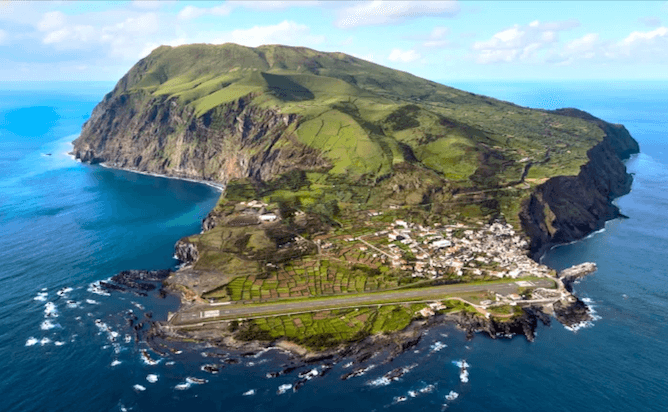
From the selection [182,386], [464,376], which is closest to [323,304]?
[464,376]

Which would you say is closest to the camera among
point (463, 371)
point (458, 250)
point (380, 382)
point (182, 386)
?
point (182, 386)

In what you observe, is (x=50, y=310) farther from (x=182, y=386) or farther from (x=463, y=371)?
(x=463, y=371)

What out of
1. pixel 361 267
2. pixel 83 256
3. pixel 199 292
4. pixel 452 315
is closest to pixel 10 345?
pixel 199 292

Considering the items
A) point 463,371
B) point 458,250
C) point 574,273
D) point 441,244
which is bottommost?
point 463,371

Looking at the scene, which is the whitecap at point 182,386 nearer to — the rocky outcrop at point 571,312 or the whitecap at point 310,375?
the whitecap at point 310,375

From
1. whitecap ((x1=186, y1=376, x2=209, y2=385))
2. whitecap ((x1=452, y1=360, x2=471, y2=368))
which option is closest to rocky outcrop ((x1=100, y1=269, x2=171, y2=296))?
whitecap ((x1=186, y1=376, x2=209, y2=385))

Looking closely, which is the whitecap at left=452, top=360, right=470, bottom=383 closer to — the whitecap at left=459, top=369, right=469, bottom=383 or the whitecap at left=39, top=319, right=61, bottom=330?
the whitecap at left=459, top=369, right=469, bottom=383

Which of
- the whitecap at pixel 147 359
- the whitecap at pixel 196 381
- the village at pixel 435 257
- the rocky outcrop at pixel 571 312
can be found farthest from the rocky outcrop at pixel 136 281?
the rocky outcrop at pixel 571 312
